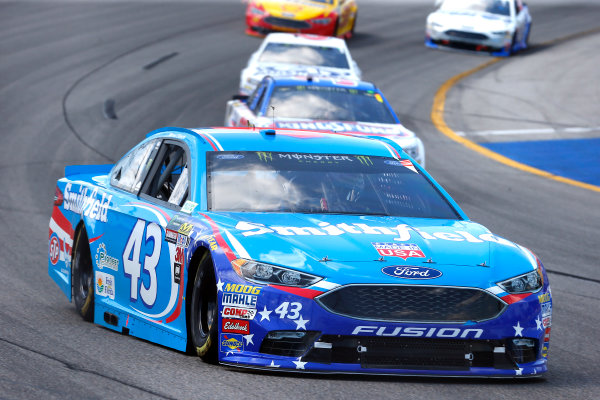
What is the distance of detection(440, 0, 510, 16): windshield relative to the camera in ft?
97.8

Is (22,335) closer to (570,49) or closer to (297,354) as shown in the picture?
(297,354)

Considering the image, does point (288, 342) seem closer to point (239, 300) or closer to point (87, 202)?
point (239, 300)

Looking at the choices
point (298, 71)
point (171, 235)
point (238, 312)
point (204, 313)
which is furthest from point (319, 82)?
point (238, 312)

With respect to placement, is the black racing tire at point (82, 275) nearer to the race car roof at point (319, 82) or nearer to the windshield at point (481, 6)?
the race car roof at point (319, 82)

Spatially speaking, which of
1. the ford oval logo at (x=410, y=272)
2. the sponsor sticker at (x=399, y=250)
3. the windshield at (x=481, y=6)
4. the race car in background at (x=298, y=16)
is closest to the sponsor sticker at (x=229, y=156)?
the sponsor sticker at (x=399, y=250)

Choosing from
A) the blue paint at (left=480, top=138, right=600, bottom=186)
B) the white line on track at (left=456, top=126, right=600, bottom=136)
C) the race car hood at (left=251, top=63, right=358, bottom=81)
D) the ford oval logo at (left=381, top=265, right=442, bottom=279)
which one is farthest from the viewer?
the white line on track at (left=456, top=126, right=600, bottom=136)

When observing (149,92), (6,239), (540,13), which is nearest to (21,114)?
(149,92)

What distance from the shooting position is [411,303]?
237 inches

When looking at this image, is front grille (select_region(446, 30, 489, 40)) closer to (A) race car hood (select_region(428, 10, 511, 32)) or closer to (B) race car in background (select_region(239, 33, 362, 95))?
(A) race car hood (select_region(428, 10, 511, 32))

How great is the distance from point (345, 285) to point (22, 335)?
2290 mm

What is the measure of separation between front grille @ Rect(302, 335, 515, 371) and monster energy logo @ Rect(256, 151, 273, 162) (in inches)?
67.1

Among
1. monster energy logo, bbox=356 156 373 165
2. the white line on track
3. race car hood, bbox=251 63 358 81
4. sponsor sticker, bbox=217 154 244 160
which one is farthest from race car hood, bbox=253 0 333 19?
sponsor sticker, bbox=217 154 244 160

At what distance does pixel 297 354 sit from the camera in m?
5.97

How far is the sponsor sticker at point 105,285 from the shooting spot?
7727 millimetres
